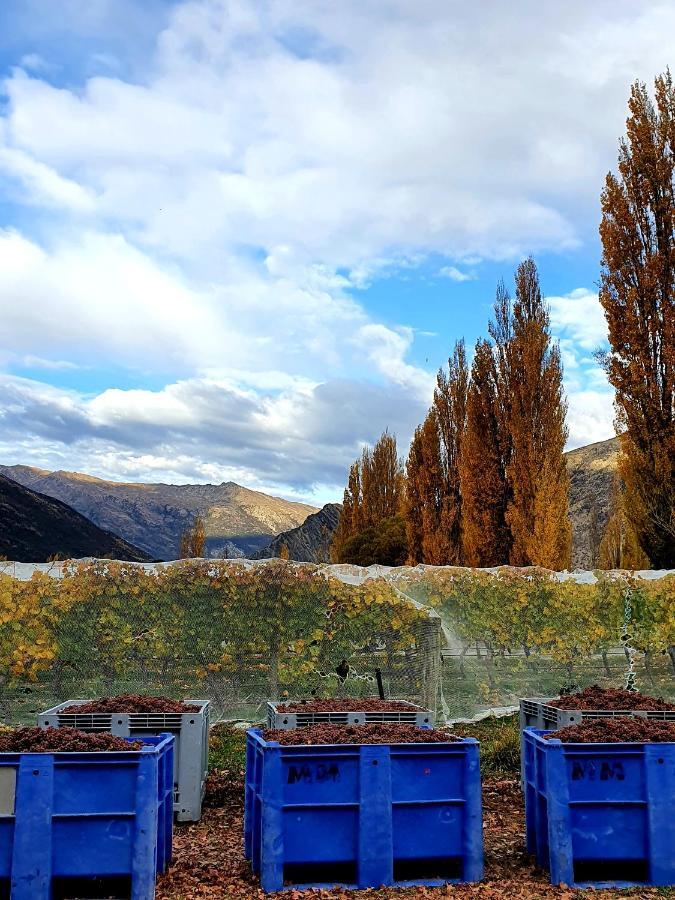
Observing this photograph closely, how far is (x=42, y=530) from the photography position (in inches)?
3265

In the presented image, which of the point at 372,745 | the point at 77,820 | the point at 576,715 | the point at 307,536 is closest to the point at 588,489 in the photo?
the point at 307,536

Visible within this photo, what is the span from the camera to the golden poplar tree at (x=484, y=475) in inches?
969

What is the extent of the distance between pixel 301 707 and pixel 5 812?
266 cm

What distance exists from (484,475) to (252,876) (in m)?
20.2

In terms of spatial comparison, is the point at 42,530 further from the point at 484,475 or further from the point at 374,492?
the point at 484,475

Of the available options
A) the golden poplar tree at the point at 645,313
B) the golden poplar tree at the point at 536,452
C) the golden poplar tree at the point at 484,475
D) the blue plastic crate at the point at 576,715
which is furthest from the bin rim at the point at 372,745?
the golden poplar tree at the point at 484,475

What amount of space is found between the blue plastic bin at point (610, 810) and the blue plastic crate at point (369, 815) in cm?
50

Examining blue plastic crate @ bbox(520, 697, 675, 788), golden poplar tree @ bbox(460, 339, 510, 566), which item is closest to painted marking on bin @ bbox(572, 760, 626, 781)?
blue plastic crate @ bbox(520, 697, 675, 788)

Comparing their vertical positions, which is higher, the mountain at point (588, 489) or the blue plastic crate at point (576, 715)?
the mountain at point (588, 489)

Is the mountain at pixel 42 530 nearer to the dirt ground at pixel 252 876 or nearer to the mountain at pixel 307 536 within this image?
the mountain at pixel 307 536

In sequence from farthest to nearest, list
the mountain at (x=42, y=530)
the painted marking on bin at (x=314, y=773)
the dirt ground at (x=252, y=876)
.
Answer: the mountain at (x=42, y=530)
the painted marking on bin at (x=314, y=773)
the dirt ground at (x=252, y=876)

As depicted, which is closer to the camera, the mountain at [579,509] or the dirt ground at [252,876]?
the dirt ground at [252,876]

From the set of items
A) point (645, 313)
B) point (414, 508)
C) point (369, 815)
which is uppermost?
point (645, 313)

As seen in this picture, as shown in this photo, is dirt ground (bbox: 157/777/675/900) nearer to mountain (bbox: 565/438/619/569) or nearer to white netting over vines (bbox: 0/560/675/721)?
white netting over vines (bbox: 0/560/675/721)
